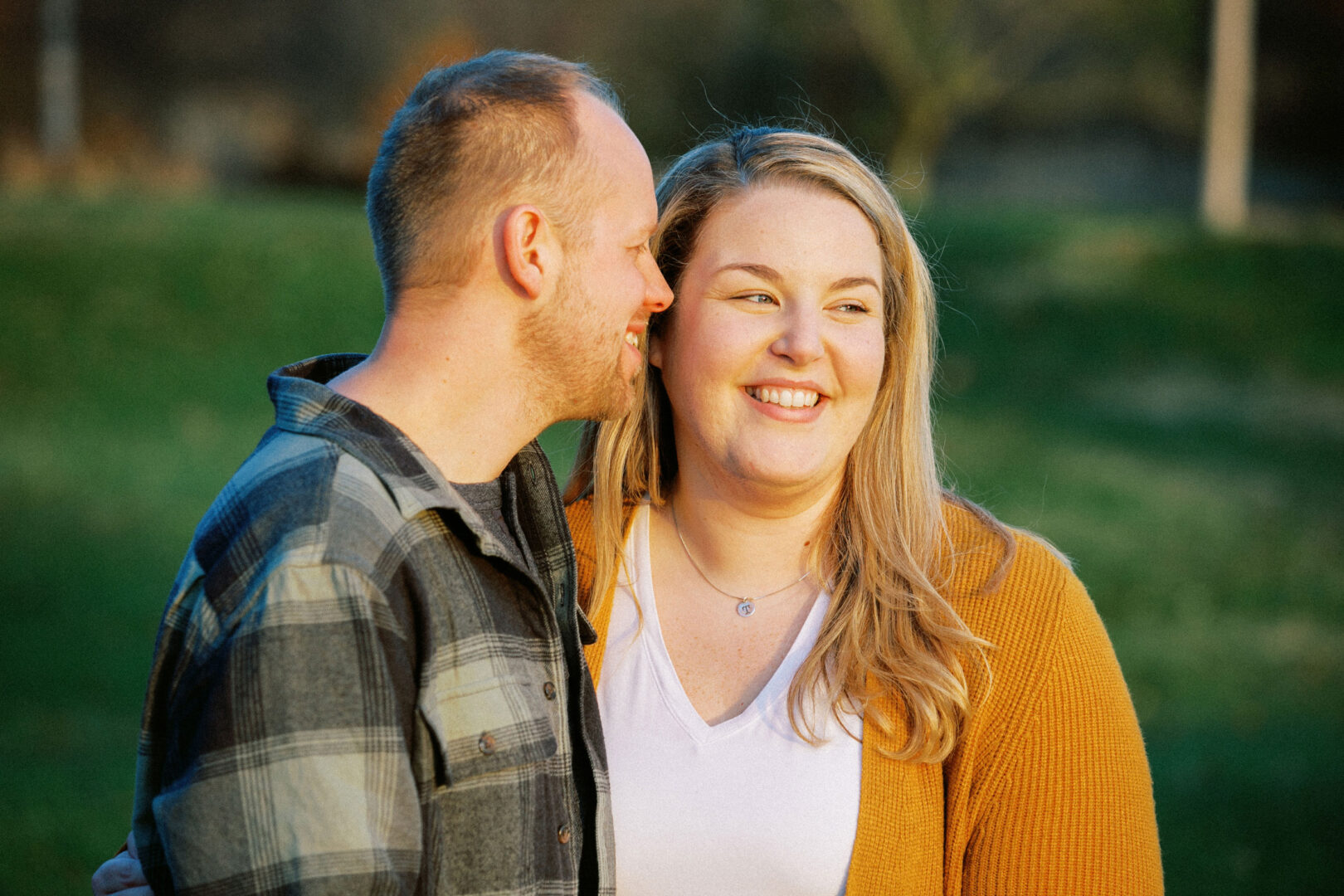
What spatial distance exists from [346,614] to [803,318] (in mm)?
1278

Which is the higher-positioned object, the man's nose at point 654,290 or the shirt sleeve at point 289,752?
the man's nose at point 654,290

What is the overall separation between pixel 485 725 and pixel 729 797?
66 centimetres

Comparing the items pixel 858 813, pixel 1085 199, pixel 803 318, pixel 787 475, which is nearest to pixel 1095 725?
pixel 858 813

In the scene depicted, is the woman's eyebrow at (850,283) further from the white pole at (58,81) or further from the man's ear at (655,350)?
the white pole at (58,81)

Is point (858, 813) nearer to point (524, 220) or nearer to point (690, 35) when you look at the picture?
point (524, 220)

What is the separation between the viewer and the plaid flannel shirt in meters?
1.80

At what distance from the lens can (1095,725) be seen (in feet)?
8.29

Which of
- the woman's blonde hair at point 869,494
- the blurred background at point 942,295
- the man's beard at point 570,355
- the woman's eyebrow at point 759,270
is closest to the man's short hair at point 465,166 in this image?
the man's beard at point 570,355

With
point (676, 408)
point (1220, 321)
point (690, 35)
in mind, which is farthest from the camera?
point (690, 35)

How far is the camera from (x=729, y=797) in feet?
8.36

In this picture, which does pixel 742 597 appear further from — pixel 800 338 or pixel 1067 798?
pixel 1067 798

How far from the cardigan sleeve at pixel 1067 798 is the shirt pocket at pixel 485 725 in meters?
0.93

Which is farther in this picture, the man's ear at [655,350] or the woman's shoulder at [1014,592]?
the man's ear at [655,350]

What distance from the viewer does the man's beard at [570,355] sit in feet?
7.71
